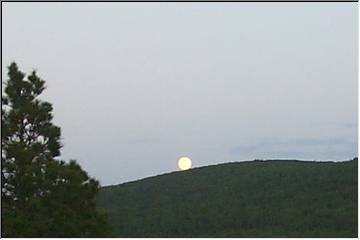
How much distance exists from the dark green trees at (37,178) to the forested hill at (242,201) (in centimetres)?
540

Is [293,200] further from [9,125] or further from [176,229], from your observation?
[9,125]

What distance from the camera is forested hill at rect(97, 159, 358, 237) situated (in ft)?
46.9

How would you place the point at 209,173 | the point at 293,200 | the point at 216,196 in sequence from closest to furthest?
the point at 293,200 → the point at 216,196 → the point at 209,173

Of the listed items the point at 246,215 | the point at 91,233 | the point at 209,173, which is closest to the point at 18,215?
the point at 91,233

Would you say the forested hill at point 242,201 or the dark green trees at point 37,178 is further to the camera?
the forested hill at point 242,201

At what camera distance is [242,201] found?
17.4 metres

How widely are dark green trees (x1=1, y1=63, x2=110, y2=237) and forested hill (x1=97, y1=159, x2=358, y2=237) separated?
213 inches

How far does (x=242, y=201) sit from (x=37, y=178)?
11.2 m

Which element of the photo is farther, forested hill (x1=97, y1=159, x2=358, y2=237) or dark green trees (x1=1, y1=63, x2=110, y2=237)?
forested hill (x1=97, y1=159, x2=358, y2=237)

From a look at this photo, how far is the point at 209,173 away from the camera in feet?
72.2

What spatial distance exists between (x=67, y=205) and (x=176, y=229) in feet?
26.8

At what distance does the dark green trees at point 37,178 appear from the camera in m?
6.63

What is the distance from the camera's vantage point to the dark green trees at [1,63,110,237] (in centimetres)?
663

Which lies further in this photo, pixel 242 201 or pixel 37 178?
pixel 242 201
